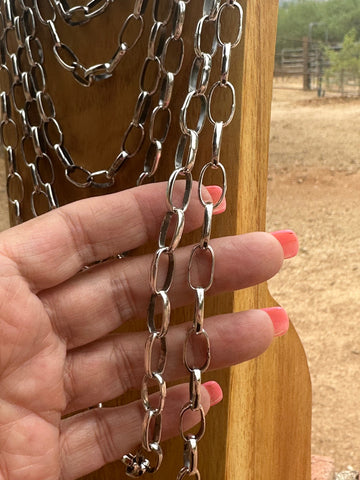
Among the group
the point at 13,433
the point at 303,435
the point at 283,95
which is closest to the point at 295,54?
the point at 283,95

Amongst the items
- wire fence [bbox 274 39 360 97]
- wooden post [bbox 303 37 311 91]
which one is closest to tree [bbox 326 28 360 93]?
wire fence [bbox 274 39 360 97]

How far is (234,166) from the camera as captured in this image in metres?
0.50

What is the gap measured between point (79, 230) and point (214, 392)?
0.18 m

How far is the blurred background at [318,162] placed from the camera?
2668 mm

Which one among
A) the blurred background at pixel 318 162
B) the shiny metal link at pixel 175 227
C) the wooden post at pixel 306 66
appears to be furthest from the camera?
the wooden post at pixel 306 66

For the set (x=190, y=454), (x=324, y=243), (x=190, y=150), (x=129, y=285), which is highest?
(x=190, y=150)

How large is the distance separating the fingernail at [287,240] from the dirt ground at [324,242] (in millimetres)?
1409

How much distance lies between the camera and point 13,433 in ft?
1.61

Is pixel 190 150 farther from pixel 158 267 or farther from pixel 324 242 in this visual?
pixel 324 242

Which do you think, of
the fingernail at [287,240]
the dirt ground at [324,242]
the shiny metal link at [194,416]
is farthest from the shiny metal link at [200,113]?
the dirt ground at [324,242]

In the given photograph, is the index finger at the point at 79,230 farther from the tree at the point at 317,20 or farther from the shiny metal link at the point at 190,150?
the tree at the point at 317,20

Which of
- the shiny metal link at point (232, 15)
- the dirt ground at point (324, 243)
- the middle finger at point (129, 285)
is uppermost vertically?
the shiny metal link at point (232, 15)

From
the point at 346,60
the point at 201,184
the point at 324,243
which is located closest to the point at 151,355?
the point at 201,184

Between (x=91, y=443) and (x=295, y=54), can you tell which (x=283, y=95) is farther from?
(x=91, y=443)
